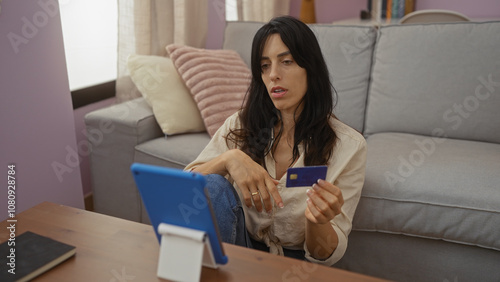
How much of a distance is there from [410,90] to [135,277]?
1.42 metres

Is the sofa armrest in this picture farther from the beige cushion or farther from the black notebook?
the black notebook

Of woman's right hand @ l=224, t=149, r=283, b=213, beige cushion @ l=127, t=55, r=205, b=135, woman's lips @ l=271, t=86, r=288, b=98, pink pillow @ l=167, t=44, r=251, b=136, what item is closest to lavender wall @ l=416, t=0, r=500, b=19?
pink pillow @ l=167, t=44, r=251, b=136

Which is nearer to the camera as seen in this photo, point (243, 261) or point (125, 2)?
point (243, 261)

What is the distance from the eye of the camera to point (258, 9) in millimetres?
3289

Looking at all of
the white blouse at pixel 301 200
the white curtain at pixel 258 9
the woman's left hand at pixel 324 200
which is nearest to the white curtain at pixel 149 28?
the white curtain at pixel 258 9

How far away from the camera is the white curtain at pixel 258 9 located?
322 cm

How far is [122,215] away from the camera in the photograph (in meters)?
2.09

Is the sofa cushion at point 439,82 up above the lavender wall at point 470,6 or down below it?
below

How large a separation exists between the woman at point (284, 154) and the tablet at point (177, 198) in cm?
31

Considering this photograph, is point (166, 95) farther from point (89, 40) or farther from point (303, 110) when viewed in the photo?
point (303, 110)

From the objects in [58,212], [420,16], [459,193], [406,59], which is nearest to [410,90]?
[406,59]

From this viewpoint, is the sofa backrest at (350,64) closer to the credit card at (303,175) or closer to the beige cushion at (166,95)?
the beige cushion at (166,95)

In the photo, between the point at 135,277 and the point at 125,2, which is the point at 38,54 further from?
the point at 135,277

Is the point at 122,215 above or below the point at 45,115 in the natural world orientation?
below
